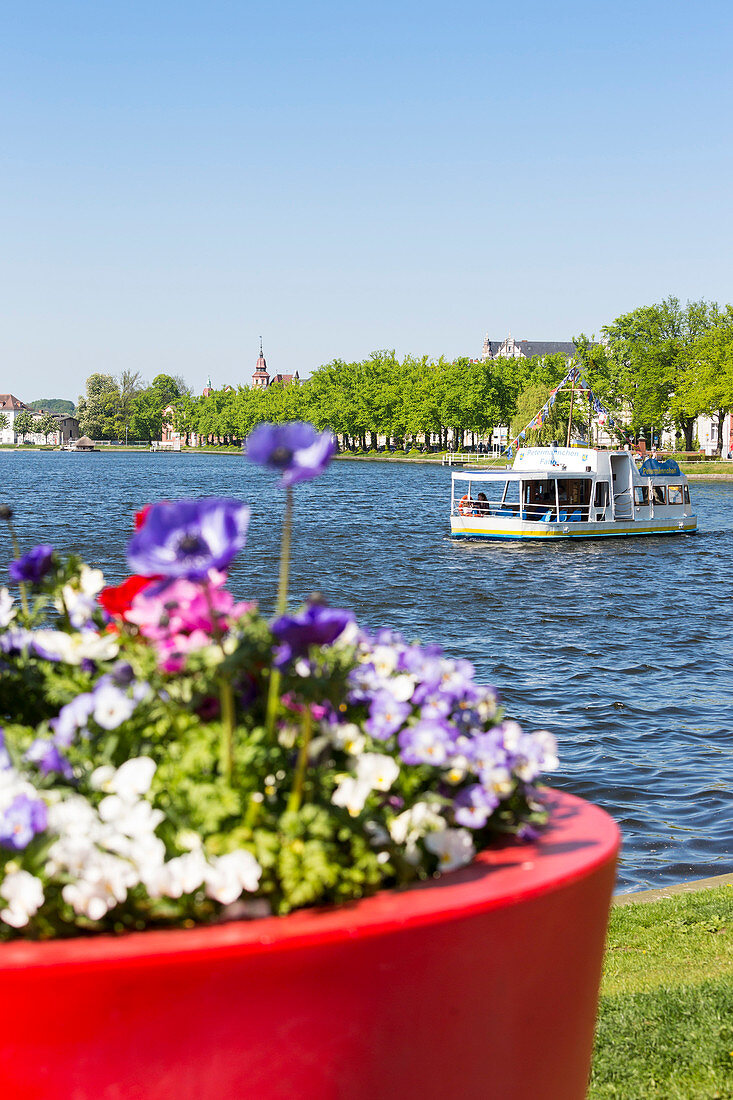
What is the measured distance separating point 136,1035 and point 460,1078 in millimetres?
681

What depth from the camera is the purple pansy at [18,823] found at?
1856mm

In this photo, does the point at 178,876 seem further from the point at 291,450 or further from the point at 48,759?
the point at 291,450

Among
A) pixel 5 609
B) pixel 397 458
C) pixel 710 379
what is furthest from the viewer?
pixel 397 458

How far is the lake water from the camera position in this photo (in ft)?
32.2

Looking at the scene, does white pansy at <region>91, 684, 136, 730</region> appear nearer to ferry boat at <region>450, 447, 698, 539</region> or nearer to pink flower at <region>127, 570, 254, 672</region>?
pink flower at <region>127, 570, 254, 672</region>

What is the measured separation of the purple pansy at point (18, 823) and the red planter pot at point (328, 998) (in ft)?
0.57

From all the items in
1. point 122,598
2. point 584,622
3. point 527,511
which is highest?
point 122,598

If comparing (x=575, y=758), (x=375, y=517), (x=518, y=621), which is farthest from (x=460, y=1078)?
(x=375, y=517)

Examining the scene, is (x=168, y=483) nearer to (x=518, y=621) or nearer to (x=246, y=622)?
(x=518, y=621)

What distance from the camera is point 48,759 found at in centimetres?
208

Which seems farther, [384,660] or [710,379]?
[710,379]

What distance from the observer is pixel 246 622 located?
89.8 inches

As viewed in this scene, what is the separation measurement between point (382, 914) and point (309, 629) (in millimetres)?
521

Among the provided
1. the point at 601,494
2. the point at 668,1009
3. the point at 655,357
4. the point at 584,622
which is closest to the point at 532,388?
the point at 655,357
